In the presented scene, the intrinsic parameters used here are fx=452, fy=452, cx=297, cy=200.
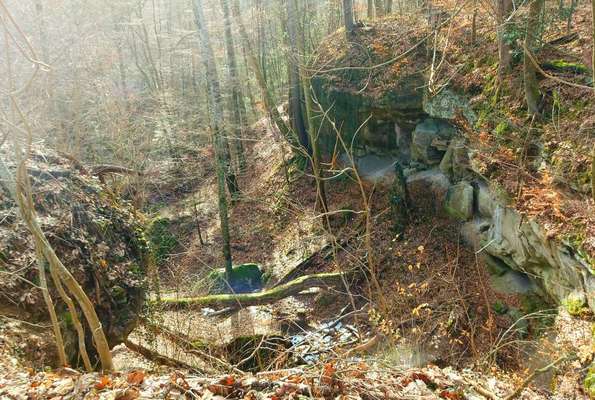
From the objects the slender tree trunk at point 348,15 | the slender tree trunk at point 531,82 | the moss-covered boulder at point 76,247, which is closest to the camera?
the moss-covered boulder at point 76,247

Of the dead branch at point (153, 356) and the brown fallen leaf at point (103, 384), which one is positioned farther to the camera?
the dead branch at point (153, 356)

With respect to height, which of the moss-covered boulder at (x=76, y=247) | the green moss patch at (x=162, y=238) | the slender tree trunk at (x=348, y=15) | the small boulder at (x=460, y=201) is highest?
the slender tree trunk at (x=348, y=15)

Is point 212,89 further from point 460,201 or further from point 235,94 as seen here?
point 460,201

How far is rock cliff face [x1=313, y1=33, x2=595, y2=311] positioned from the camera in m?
7.53

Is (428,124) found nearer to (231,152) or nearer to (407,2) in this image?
(407,2)

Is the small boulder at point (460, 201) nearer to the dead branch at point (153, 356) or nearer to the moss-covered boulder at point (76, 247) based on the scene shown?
the dead branch at point (153, 356)

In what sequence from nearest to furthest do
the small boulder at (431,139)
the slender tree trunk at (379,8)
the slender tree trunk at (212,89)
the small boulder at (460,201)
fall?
the small boulder at (460,201) → the small boulder at (431,139) → the slender tree trunk at (212,89) → the slender tree trunk at (379,8)

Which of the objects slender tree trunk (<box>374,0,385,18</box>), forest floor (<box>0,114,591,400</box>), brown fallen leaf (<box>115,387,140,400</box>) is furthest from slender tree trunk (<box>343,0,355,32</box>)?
brown fallen leaf (<box>115,387,140,400</box>)

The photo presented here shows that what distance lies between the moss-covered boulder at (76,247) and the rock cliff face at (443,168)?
14.6 feet

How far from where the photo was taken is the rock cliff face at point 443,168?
296 inches

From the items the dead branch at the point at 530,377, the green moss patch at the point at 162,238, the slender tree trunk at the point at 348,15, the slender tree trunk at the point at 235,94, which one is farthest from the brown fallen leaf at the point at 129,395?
the slender tree trunk at the point at 348,15

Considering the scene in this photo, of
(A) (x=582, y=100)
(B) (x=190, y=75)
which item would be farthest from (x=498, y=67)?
(B) (x=190, y=75)

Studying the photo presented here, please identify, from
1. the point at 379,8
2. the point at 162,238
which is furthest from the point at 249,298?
the point at 379,8

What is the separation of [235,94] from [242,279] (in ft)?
27.7
